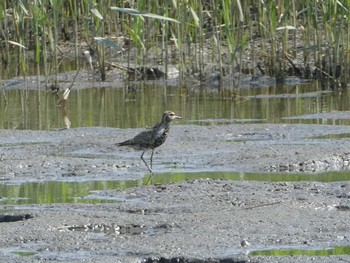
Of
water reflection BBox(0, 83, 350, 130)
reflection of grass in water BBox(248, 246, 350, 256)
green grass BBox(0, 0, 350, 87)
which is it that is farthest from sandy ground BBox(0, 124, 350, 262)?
green grass BBox(0, 0, 350, 87)

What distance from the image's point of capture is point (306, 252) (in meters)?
5.86

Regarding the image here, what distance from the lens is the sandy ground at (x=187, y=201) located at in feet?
19.9

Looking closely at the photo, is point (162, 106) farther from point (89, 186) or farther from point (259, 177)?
point (89, 186)

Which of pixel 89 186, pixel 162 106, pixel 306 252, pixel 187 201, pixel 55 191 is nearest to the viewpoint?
pixel 306 252

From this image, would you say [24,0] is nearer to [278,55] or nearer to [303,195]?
[278,55]

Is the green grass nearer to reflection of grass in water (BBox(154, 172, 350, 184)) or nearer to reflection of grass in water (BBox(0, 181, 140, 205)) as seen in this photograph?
reflection of grass in water (BBox(154, 172, 350, 184))

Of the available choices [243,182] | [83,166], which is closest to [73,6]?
[83,166]

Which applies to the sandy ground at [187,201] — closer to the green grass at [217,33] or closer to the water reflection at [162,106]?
the water reflection at [162,106]

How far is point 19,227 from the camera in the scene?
21.6 ft

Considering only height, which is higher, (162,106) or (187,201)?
(162,106)

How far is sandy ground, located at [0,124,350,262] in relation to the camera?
6.05m

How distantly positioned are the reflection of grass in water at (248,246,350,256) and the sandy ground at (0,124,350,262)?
0.05 meters

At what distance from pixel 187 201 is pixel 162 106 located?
583 centimetres

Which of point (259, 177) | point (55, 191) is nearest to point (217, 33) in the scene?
point (259, 177)
